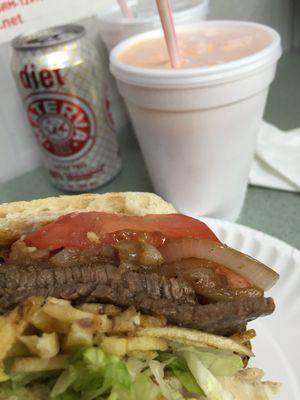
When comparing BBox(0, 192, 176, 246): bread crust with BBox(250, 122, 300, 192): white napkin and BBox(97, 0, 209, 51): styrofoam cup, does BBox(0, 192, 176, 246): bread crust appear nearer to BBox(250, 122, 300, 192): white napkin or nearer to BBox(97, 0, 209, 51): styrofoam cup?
BBox(250, 122, 300, 192): white napkin

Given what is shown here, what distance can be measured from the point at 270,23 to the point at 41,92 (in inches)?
65.6

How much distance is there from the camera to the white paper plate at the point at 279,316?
0.96 meters

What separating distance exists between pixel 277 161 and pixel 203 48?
52cm

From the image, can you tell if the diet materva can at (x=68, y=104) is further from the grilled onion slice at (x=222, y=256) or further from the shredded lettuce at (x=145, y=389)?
the shredded lettuce at (x=145, y=389)

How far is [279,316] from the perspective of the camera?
108 centimetres

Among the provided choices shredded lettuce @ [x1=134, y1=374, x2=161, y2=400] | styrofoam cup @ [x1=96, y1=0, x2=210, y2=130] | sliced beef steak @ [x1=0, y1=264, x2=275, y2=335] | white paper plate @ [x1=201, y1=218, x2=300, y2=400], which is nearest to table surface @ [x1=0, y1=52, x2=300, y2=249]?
white paper plate @ [x1=201, y1=218, x2=300, y2=400]

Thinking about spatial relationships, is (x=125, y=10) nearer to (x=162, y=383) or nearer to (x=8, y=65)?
(x=8, y=65)

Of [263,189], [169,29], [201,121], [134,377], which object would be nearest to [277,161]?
[263,189]

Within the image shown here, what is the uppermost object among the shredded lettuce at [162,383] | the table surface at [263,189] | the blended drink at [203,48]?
the blended drink at [203,48]

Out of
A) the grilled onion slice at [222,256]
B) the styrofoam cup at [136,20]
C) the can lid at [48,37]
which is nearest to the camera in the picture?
the grilled onion slice at [222,256]

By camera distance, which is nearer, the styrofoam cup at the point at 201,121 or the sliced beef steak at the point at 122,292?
the sliced beef steak at the point at 122,292

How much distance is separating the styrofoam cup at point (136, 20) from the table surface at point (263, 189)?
0.47m

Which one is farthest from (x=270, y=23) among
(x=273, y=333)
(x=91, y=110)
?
(x=273, y=333)

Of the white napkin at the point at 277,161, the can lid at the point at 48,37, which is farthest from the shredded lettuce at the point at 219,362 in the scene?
the can lid at the point at 48,37
